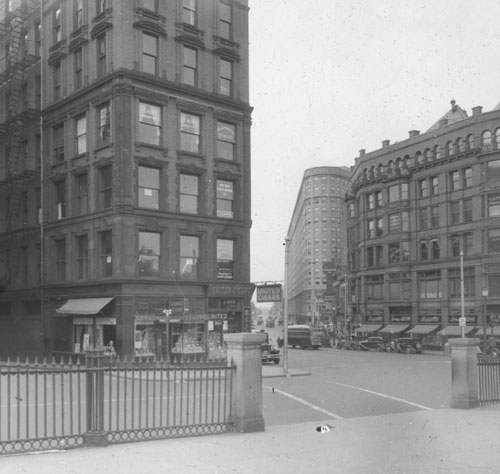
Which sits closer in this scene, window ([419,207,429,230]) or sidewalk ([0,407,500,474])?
sidewalk ([0,407,500,474])

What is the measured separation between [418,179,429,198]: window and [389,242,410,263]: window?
538 centimetres

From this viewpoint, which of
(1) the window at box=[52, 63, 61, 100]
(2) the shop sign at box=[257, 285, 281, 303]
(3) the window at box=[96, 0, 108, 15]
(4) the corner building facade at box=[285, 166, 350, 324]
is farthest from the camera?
(4) the corner building facade at box=[285, 166, 350, 324]

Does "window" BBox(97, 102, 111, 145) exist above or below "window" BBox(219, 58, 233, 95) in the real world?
below

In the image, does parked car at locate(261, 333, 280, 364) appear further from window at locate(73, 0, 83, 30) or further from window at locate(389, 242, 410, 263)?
window at locate(389, 242, 410, 263)

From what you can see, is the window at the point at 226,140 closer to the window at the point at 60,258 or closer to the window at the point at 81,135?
the window at the point at 81,135

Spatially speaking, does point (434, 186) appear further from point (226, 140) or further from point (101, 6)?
point (101, 6)

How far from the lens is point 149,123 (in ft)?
110

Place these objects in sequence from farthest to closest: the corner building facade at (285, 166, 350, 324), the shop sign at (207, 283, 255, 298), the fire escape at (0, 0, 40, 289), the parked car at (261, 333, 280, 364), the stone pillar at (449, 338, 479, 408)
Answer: the corner building facade at (285, 166, 350, 324) → the fire escape at (0, 0, 40, 289) → the parked car at (261, 333, 280, 364) → the shop sign at (207, 283, 255, 298) → the stone pillar at (449, 338, 479, 408)

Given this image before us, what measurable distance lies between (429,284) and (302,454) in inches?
2277

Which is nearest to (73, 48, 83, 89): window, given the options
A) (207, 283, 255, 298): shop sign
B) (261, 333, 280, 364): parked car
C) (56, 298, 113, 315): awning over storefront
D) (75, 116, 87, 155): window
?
(75, 116, 87, 155): window

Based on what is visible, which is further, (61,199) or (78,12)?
(61,199)

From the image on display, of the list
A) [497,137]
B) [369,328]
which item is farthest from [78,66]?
[369,328]

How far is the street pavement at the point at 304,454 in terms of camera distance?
343 inches

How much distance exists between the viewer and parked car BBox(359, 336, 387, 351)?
6087cm
